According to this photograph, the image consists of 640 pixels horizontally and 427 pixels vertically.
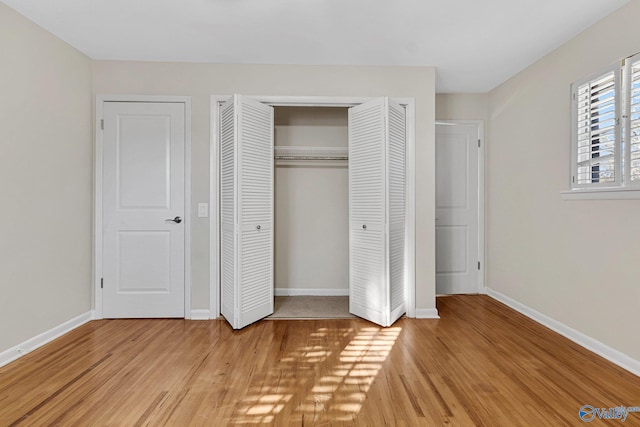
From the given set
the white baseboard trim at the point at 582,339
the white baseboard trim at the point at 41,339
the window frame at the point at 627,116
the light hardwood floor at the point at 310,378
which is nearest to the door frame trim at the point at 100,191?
the white baseboard trim at the point at 41,339

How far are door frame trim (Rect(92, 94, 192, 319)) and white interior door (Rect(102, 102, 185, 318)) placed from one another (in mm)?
37

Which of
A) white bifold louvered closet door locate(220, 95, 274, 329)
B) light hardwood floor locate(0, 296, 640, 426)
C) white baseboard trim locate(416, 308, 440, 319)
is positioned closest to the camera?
light hardwood floor locate(0, 296, 640, 426)

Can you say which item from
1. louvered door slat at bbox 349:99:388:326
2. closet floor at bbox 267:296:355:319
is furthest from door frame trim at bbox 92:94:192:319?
louvered door slat at bbox 349:99:388:326

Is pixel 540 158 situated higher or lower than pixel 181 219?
higher

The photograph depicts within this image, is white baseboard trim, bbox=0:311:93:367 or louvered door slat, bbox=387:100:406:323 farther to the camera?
louvered door slat, bbox=387:100:406:323

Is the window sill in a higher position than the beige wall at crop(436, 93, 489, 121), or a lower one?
lower

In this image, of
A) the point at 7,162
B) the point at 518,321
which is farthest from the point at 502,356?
the point at 7,162

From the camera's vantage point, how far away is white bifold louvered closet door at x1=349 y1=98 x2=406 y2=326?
3010mm

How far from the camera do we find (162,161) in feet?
10.5

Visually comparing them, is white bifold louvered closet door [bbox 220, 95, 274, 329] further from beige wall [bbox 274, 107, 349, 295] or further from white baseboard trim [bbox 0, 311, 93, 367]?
white baseboard trim [bbox 0, 311, 93, 367]

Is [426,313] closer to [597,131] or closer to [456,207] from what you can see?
[456,207]

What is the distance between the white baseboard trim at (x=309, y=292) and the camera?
4.14 m

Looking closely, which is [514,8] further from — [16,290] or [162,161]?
[16,290]

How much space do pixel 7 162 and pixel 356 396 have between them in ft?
9.59
